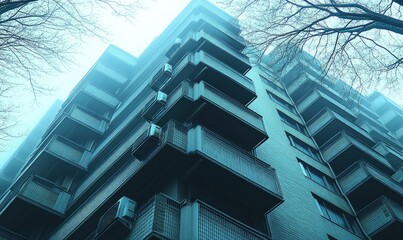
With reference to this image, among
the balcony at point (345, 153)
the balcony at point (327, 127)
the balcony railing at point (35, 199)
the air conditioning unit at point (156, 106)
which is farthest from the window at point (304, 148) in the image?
the balcony railing at point (35, 199)

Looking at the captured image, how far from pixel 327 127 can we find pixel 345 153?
2.21 metres

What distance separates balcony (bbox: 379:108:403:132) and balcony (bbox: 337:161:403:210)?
15077mm

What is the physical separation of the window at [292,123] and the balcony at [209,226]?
10.4m

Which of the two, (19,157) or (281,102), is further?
(19,157)

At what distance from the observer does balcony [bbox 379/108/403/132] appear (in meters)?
28.4

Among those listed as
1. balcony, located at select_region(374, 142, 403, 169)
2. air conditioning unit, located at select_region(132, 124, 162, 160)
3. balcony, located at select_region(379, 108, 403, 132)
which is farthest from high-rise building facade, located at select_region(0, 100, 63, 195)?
balcony, located at select_region(379, 108, 403, 132)

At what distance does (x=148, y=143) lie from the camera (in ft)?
31.4

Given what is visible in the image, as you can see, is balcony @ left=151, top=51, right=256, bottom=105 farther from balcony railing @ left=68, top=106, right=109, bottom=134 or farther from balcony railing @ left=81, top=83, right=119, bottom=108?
balcony railing @ left=81, top=83, right=119, bottom=108

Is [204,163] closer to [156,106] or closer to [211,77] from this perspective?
[156,106]

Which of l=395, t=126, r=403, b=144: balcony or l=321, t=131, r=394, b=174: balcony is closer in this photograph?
l=321, t=131, r=394, b=174: balcony

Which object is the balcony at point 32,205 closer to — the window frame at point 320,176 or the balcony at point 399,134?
the window frame at point 320,176

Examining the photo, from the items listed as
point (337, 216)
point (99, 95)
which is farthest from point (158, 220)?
point (99, 95)

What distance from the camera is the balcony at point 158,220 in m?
6.73

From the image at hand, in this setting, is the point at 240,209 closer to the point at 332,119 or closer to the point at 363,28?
the point at 363,28
